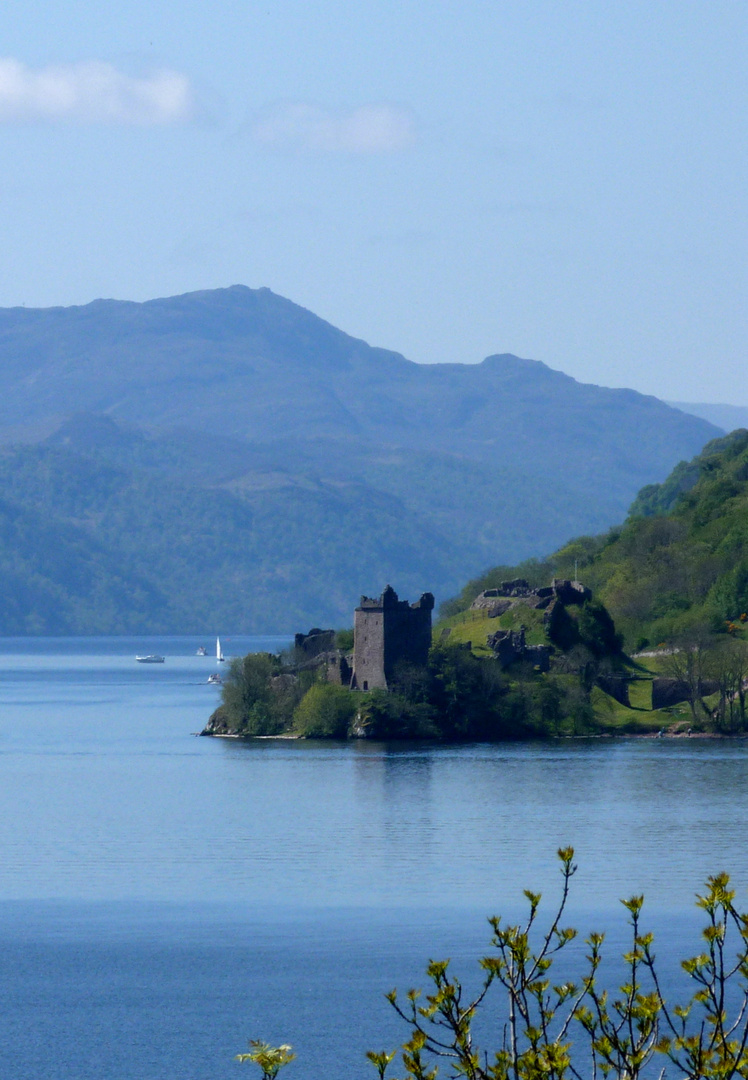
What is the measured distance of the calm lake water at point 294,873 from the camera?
37.9m

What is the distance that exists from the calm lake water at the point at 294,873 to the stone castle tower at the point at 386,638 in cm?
620

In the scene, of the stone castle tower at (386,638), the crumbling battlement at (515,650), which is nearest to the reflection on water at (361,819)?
the stone castle tower at (386,638)

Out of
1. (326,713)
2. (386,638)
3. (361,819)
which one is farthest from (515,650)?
(361,819)

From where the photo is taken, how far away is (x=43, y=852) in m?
62.5

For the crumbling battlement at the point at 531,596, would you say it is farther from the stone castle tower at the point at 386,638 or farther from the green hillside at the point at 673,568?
the stone castle tower at the point at 386,638

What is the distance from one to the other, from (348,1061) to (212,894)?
60.7ft

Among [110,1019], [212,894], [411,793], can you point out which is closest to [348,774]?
[411,793]

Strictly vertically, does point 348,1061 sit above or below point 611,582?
below

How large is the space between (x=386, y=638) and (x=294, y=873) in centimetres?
5250

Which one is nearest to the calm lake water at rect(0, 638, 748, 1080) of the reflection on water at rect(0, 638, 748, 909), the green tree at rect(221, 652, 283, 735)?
the reflection on water at rect(0, 638, 748, 909)

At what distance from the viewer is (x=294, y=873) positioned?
56.6m

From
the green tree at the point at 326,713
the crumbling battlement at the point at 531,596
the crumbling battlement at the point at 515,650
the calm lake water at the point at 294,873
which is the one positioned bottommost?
the calm lake water at the point at 294,873

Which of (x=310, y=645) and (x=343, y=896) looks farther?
(x=310, y=645)

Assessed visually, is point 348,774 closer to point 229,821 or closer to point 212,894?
point 229,821
